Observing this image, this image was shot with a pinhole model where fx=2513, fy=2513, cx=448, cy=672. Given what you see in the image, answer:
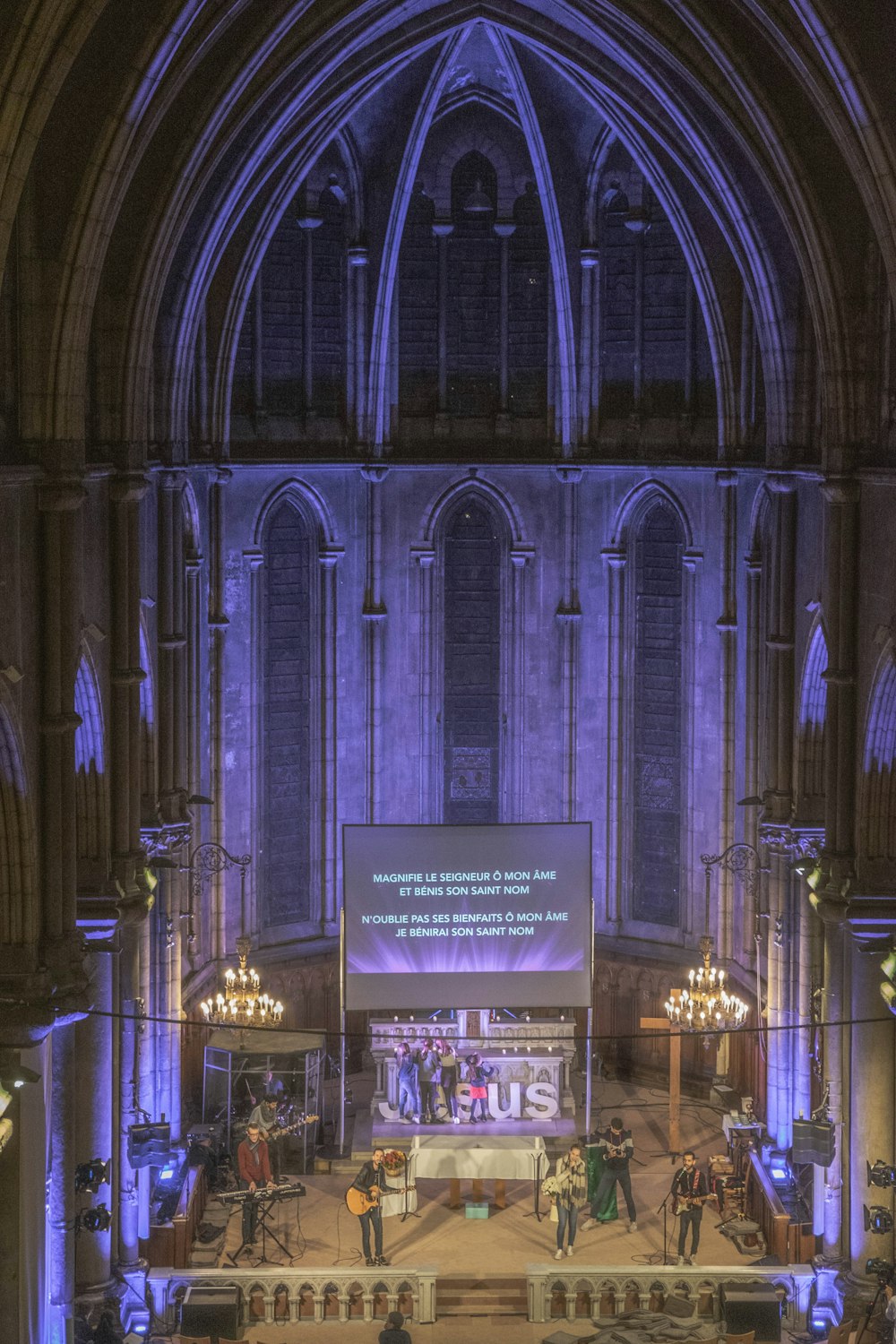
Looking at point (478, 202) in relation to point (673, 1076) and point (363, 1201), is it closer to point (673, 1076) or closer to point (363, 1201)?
point (673, 1076)

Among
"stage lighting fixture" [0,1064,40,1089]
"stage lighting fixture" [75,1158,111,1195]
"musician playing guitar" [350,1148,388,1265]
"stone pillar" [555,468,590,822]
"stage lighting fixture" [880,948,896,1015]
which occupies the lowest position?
"musician playing guitar" [350,1148,388,1265]

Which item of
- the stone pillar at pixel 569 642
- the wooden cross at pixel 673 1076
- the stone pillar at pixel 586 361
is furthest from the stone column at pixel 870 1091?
the stone pillar at pixel 586 361

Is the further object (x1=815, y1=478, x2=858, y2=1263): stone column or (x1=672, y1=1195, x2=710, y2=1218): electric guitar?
(x1=672, y1=1195, x2=710, y2=1218): electric guitar

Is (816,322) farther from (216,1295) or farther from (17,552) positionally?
(216,1295)

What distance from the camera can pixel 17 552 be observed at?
24.0 m

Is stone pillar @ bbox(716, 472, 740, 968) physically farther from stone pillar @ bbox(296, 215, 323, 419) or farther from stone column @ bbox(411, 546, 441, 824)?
stone pillar @ bbox(296, 215, 323, 419)

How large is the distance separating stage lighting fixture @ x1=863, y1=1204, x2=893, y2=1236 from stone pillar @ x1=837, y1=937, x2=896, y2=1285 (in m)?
0.34

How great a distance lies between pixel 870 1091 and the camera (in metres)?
28.6

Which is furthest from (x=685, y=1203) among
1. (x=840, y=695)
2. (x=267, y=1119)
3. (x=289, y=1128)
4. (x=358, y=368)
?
(x=358, y=368)

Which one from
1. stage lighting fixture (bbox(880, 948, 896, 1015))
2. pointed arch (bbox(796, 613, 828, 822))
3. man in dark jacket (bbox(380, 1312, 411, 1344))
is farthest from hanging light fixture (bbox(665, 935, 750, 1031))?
man in dark jacket (bbox(380, 1312, 411, 1344))

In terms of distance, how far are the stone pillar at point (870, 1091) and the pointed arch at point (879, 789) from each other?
1145 mm

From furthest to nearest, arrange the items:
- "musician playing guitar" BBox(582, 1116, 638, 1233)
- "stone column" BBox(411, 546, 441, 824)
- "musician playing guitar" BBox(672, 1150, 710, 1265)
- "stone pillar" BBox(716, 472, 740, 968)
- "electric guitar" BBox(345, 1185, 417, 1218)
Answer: "stone column" BBox(411, 546, 441, 824) < "stone pillar" BBox(716, 472, 740, 968) < "musician playing guitar" BBox(582, 1116, 638, 1233) < "musician playing guitar" BBox(672, 1150, 710, 1265) < "electric guitar" BBox(345, 1185, 417, 1218)

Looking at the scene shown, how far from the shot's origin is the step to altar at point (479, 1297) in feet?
99.2

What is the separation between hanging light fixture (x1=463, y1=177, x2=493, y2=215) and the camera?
128 ft
